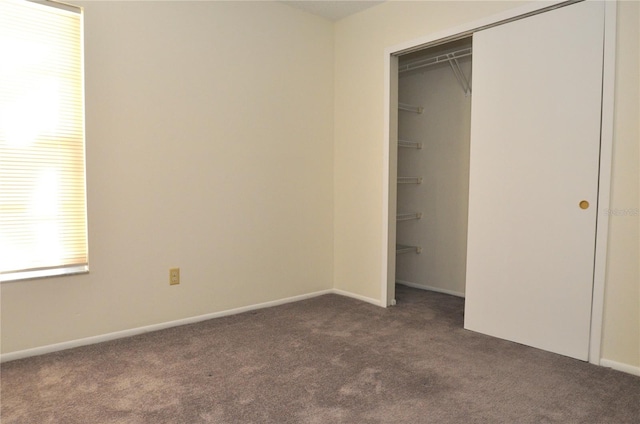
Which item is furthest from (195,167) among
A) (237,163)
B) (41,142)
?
(41,142)

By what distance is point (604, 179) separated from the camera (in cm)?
232

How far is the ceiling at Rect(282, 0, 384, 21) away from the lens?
3.40 metres

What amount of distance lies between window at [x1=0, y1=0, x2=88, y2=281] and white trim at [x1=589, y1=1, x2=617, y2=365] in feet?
9.24

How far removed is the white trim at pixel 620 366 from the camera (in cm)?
226

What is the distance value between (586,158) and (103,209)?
107 inches

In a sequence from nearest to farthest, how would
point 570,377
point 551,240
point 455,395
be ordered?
point 455,395 → point 570,377 → point 551,240

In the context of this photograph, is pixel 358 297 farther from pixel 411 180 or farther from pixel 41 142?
pixel 41 142

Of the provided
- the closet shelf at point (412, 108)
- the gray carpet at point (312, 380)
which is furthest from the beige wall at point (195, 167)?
the closet shelf at point (412, 108)

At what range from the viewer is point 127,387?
6.80 feet

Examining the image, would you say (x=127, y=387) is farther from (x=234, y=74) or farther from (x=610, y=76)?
(x=610, y=76)

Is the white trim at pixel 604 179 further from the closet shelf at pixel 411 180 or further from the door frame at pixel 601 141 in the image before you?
the closet shelf at pixel 411 180

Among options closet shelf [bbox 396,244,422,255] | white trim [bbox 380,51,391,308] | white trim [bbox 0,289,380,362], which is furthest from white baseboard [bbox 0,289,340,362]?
closet shelf [bbox 396,244,422,255]

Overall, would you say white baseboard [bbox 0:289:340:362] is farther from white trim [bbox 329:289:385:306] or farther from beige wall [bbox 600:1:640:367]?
beige wall [bbox 600:1:640:367]

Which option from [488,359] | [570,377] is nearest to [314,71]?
[488,359]
